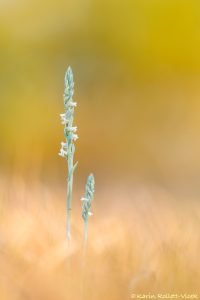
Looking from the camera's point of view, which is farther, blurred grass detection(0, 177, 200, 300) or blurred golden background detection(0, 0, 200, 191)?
blurred golden background detection(0, 0, 200, 191)

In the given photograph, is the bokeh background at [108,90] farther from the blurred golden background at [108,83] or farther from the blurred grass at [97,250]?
the blurred grass at [97,250]

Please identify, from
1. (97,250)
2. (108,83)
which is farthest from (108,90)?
(97,250)

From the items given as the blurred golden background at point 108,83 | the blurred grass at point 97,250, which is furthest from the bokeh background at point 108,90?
the blurred grass at point 97,250

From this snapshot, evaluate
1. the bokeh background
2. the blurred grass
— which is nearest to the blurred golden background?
the bokeh background

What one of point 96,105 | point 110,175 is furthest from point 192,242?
point 96,105

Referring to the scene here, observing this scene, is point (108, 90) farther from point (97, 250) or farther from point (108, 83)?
point (97, 250)

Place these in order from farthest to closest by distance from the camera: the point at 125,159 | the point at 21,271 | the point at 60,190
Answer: the point at 125,159 < the point at 60,190 < the point at 21,271

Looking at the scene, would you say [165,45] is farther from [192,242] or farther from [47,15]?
[192,242]

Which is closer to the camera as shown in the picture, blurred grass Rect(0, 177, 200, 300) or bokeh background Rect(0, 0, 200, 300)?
blurred grass Rect(0, 177, 200, 300)

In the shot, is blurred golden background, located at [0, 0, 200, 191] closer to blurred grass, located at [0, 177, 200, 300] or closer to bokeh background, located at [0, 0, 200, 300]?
bokeh background, located at [0, 0, 200, 300]
